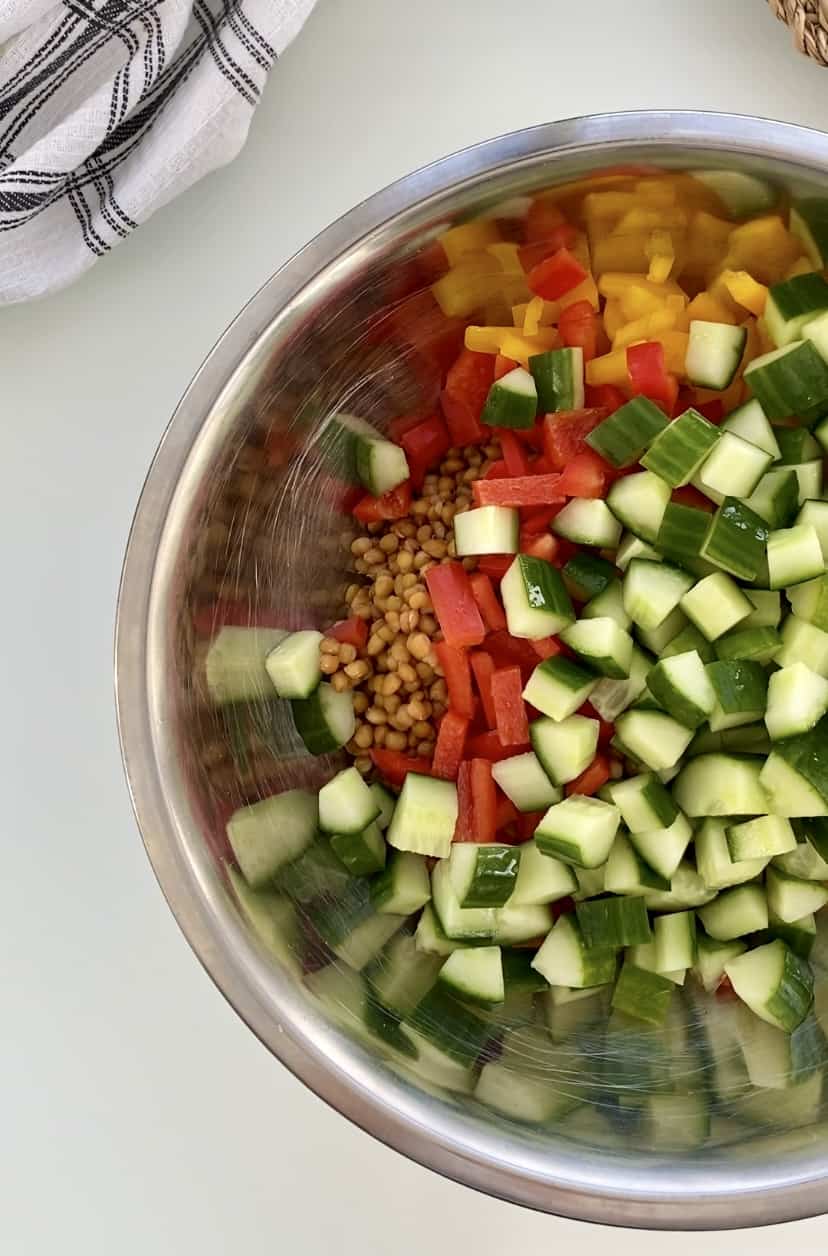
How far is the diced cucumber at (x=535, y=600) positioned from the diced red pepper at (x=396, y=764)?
0.22 meters

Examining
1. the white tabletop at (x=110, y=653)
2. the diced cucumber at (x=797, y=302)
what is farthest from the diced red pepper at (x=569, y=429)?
the white tabletop at (x=110, y=653)

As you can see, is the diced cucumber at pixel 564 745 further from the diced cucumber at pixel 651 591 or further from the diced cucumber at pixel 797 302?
the diced cucumber at pixel 797 302

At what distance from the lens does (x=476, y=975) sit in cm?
125

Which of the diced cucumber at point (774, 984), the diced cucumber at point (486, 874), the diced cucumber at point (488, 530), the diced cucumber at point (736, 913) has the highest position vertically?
the diced cucumber at point (488, 530)

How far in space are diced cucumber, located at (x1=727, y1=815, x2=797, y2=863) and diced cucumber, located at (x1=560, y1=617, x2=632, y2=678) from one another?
22 centimetres

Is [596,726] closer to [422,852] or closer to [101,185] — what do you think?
[422,852]

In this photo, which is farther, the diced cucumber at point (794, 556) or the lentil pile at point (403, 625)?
the lentil pile at point (403, 625)

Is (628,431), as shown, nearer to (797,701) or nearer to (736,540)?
(736,540)

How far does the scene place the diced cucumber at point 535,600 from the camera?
1.23 meters

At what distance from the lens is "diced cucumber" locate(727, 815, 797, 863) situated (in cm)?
121

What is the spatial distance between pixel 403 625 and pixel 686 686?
0.36 meters

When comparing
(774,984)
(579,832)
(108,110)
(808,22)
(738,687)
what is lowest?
(774,984)

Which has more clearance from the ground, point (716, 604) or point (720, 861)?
point (716, 604)

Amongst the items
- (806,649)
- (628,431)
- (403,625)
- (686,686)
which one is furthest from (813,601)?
(403,625)
